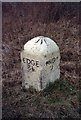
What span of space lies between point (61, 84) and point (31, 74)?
535 millimetres

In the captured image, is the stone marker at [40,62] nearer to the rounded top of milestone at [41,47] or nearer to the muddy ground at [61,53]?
the rounded top of milestone at [41,47]

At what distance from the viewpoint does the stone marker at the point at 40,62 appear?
4770mm

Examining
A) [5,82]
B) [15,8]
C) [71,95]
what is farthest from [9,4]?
[71,95]

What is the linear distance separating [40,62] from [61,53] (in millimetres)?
1618

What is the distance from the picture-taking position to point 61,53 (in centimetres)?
634

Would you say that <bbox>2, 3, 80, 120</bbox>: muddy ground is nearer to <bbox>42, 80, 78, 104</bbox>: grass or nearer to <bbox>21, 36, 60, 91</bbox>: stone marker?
<bbox>42, 80, 78, 104</bbox>: grass

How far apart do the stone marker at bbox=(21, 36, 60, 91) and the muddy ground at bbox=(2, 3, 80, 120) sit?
160mm

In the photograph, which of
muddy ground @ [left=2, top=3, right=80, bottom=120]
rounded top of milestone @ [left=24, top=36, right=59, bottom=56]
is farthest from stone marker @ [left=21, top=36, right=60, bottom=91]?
muddy ground @ [left=2, top=3, right=80, bottom=120]

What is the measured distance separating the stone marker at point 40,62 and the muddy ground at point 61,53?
0.16 meters

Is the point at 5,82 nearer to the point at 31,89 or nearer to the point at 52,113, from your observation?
the point at 31,89

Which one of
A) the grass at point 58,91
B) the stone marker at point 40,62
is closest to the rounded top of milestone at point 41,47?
the stone marker at point 40,62

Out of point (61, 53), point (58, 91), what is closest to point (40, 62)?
point (58, 91)

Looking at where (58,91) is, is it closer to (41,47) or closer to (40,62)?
(40,62)

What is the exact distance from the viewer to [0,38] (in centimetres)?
704
